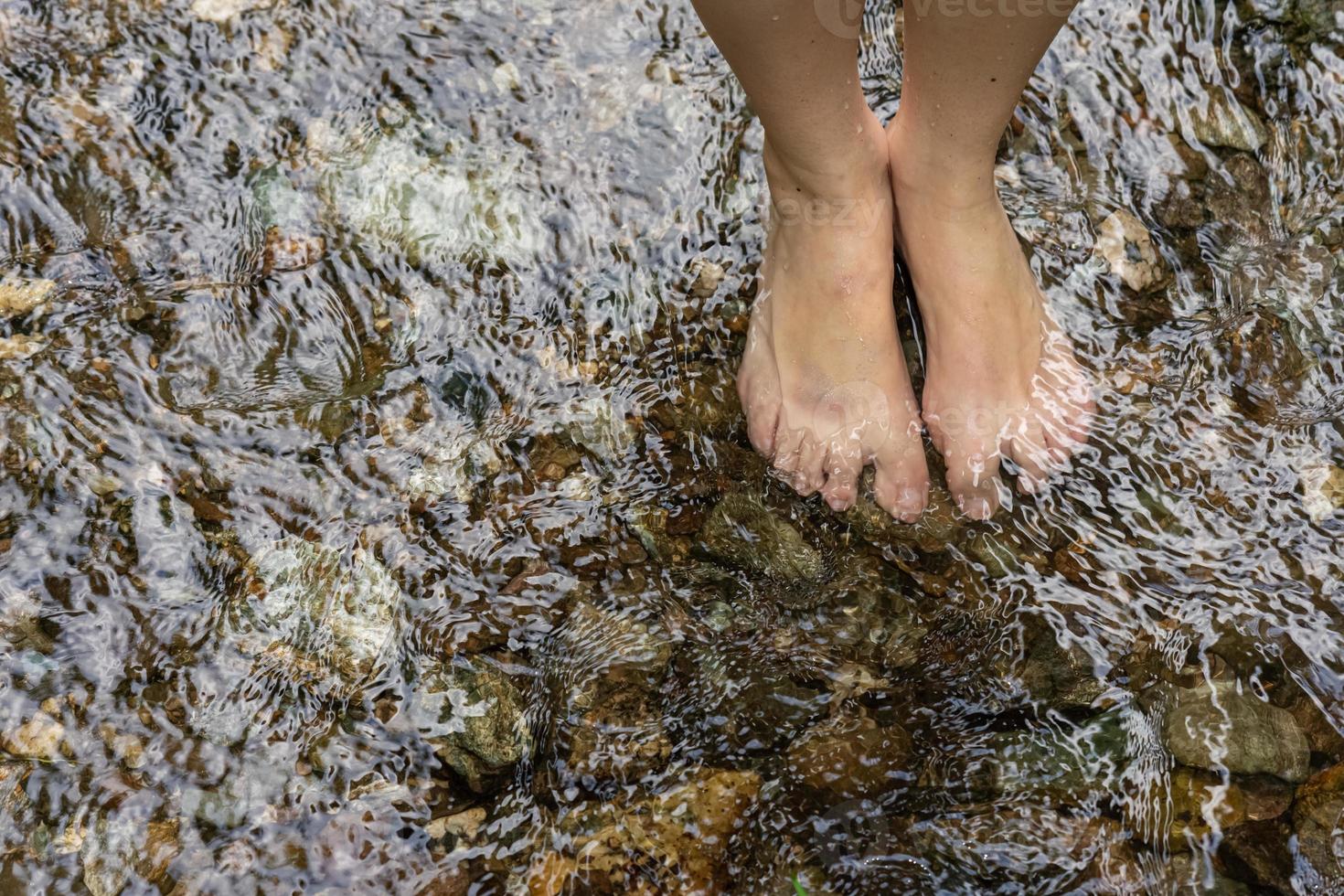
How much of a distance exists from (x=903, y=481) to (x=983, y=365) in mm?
268

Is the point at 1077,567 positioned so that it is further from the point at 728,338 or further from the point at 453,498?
the point at 453,498

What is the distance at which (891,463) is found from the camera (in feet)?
6.02

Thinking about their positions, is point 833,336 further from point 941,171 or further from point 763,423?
point 941,171

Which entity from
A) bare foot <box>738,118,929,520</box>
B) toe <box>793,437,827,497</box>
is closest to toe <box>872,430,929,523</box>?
bare foot <box>738,118,929,520</box>

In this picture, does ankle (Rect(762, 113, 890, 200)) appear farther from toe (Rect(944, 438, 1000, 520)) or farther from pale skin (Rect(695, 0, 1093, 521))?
toe (Rect(944, 438, 1000, 520))

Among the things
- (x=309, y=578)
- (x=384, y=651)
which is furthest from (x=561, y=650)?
(x=309, y=578)

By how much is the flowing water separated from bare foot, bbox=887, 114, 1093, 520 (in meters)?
0.08

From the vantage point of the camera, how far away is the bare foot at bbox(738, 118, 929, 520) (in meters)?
1.79

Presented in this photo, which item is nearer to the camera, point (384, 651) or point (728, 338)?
point (384, 651)

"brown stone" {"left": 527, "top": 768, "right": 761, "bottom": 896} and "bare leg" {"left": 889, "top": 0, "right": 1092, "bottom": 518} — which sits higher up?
"bare leg" {"left": 889, "top": 0, "right": 1092, "bottom": 518}

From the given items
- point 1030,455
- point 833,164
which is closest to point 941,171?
point 833,164

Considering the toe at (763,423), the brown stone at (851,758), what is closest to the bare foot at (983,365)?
the toe at (763,423)

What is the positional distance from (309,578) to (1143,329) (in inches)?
67.2

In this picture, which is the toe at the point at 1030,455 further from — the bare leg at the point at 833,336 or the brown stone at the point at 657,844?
the brown stone at the point at 657,844
